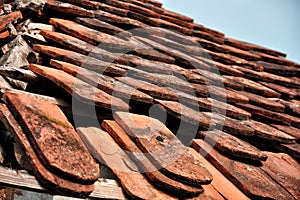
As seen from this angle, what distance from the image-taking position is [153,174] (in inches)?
53.9

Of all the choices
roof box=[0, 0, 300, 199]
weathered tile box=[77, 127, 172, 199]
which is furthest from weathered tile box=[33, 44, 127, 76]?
weathered tile box=[77, 127, 172, 199]

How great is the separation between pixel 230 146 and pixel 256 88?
1.15 meters

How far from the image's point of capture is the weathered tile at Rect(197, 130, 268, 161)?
6.07 feet

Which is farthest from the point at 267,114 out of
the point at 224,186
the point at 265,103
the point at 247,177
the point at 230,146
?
the point at 224,186

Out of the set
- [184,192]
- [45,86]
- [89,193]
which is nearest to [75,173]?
[89,193]

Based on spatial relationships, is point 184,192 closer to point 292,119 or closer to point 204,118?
point 204,118

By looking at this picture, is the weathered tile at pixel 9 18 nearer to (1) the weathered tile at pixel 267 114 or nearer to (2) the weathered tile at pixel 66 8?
(2) the weathered tile at pixel 66 8

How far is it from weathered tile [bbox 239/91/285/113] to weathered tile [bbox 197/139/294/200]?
88cm

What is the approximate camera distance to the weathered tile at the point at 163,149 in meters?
1.41

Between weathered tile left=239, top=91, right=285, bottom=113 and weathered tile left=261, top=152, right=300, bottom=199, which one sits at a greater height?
weathered tile left=239, top=91, right=285, bottom=113

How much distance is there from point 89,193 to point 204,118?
100 centimetres

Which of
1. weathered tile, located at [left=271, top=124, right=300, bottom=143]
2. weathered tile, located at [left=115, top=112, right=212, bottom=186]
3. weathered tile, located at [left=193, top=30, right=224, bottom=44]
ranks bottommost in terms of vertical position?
weathered tile, located at [left=115, top=112, right=212, bottom=186]

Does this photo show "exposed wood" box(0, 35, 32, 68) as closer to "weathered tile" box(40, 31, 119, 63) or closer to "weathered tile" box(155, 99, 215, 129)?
"weathered tile" box(40, 31, 119, 63)

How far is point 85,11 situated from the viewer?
2.66 meters
